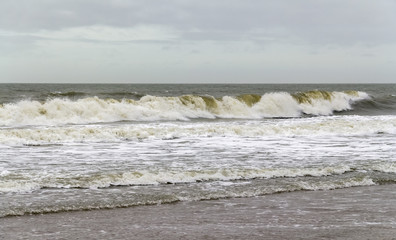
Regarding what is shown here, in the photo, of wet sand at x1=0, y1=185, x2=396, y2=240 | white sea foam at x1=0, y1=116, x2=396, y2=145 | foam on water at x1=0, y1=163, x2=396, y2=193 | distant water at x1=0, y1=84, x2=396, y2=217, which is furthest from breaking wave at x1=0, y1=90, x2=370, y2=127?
wet sand at x1=0, y1=185, x2=396, y2=240

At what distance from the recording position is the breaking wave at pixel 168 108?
25.5m

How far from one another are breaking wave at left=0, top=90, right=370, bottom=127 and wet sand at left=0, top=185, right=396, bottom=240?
56.5 feet

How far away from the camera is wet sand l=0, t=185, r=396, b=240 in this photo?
6.50 m

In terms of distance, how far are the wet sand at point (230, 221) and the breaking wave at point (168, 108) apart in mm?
17222

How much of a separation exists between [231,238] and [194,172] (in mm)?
4129

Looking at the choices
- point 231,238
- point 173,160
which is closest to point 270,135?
point 173,160

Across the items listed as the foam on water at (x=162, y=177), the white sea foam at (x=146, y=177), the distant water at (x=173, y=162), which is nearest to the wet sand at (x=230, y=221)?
the distant water at (x=173, y=162)

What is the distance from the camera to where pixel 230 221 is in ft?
23.6

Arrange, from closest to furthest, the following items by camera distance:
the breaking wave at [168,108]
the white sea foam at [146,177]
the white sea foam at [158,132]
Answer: the white sea foam at [146,177]
the white sea foam at [158,132]
the breaking wave at [168,108]

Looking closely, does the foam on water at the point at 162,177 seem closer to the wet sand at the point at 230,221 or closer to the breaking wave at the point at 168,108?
the wet sand at the point at 230,221

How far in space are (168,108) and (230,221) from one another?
80.7 ft

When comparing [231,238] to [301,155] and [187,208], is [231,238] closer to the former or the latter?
[187,208]

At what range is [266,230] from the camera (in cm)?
677

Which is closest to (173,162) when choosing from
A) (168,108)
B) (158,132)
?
(158,132)
